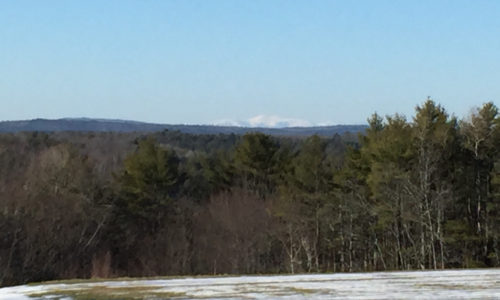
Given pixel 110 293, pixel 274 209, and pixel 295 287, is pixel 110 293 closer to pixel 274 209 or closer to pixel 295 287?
pixel 295 287

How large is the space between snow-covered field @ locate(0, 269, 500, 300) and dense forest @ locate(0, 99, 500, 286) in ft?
65.8

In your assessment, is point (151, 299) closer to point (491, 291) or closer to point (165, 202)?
point (491, 291)

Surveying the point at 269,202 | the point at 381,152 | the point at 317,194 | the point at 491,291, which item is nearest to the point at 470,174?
the point at 381,152

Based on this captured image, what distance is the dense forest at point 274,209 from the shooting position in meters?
37.0

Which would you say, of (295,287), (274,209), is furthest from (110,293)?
(274,209)

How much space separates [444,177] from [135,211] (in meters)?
20.5

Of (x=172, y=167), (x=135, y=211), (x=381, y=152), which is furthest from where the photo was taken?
(x=172, y=167)

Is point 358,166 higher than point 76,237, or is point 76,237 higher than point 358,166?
point 358,166

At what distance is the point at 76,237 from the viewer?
140 ft

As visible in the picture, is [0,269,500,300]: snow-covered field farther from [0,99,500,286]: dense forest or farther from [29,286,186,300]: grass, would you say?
[0,99,500,286]: dense forest

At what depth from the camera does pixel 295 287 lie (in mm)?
12883

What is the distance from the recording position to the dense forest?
37000mm

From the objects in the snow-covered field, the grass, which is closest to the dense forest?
the snow-covered field

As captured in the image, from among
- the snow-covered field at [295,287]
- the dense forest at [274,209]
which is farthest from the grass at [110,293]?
the dense forest at [274,209]
